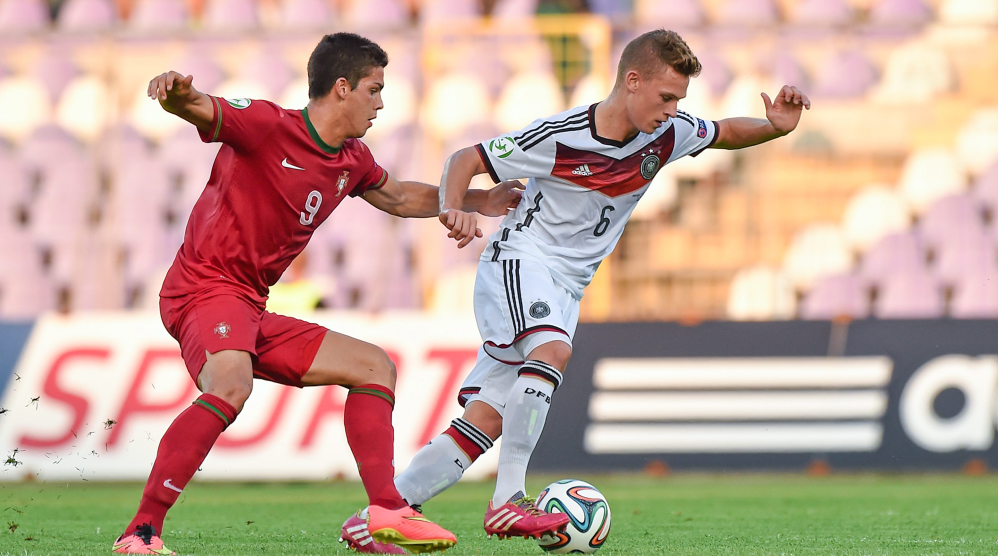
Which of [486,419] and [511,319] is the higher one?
[511,319]

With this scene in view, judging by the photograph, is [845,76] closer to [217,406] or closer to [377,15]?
[377,15]

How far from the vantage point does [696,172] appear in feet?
34.7

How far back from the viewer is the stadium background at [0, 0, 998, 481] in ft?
27.4

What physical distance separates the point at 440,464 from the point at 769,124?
183 cm

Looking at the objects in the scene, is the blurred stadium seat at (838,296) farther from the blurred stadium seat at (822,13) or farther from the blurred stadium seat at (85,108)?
the blurred stadium seat at (85,108)

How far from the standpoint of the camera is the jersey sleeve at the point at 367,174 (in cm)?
424

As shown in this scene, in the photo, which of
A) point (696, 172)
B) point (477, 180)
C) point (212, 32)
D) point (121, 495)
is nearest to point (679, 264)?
point (696, 172)

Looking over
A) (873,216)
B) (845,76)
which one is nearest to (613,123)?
(873,216)

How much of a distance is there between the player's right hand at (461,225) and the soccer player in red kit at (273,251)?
42 centimetres

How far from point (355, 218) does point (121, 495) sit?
4.32 metres

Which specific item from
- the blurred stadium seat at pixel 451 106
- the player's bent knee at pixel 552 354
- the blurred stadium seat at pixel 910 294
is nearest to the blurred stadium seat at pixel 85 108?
the blurred stadium seat at pixel 451 106

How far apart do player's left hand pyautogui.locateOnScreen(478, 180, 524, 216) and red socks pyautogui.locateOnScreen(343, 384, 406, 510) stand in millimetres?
843

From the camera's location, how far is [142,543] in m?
3.52

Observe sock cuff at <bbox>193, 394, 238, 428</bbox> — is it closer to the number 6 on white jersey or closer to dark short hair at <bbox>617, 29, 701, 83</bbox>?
the number 6 on white jersey
